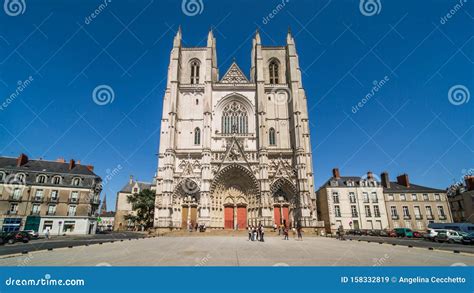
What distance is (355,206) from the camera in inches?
1374

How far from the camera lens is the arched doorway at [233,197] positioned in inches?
1008

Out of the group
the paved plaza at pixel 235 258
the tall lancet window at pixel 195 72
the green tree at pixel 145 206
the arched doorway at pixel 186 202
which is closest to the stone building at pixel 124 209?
the green tree at pixel 145 206

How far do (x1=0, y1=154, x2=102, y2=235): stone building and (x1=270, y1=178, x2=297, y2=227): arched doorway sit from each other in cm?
2601

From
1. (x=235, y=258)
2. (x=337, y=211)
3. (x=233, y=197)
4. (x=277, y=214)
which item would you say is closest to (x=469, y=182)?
(x=337, y=211)

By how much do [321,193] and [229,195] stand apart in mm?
19259

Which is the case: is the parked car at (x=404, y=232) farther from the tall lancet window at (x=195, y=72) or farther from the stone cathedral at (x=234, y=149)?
the tall lancet window at (x=195, y=72)

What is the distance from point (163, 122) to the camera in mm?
27516

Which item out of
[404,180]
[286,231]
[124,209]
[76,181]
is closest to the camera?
[286,231]

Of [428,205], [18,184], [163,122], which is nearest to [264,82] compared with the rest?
[163,122]

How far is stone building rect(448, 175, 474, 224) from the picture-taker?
107ft

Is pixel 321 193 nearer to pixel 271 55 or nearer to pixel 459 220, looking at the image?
pixel 459 220

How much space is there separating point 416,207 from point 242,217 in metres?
27.7

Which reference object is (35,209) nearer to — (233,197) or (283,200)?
(233,197)

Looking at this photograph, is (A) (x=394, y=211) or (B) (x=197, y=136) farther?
(A) (x=394, y=211)
